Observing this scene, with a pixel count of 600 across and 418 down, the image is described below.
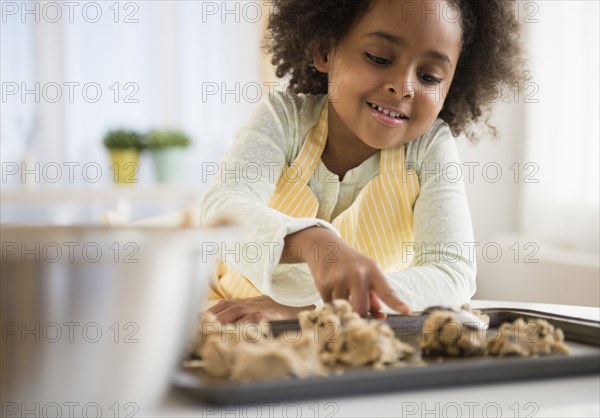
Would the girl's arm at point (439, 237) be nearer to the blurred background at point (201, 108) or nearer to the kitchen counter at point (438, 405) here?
the kitchen counter at point (438, 405)

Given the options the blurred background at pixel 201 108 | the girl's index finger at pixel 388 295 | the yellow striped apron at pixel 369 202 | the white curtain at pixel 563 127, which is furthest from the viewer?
the blurred background at pixel 201 108

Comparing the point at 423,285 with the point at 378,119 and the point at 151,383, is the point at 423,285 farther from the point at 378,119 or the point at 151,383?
the point at 151,383

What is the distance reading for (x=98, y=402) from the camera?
1.23 feet

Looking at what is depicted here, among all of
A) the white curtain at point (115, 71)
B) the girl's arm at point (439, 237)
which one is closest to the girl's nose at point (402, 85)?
the girl's arm at point (439, 237)

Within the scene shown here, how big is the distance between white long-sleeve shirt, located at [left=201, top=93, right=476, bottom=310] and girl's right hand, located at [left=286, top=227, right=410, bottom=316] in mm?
76

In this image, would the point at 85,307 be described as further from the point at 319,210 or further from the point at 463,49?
the point at 463,49

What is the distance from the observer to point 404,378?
487mm

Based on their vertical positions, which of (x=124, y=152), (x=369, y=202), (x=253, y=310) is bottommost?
(x=253, y=310)

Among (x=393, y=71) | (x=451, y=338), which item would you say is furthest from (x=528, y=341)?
(x=393, y=71)

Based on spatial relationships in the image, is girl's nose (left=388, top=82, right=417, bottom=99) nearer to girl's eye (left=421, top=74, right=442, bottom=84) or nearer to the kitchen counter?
girl's eye (left=421, top=74, right=442, bottom=84)

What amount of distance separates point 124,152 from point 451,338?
11.8ft

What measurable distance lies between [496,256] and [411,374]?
2.93 m

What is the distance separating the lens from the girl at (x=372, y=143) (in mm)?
1021

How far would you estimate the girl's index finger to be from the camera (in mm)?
617
